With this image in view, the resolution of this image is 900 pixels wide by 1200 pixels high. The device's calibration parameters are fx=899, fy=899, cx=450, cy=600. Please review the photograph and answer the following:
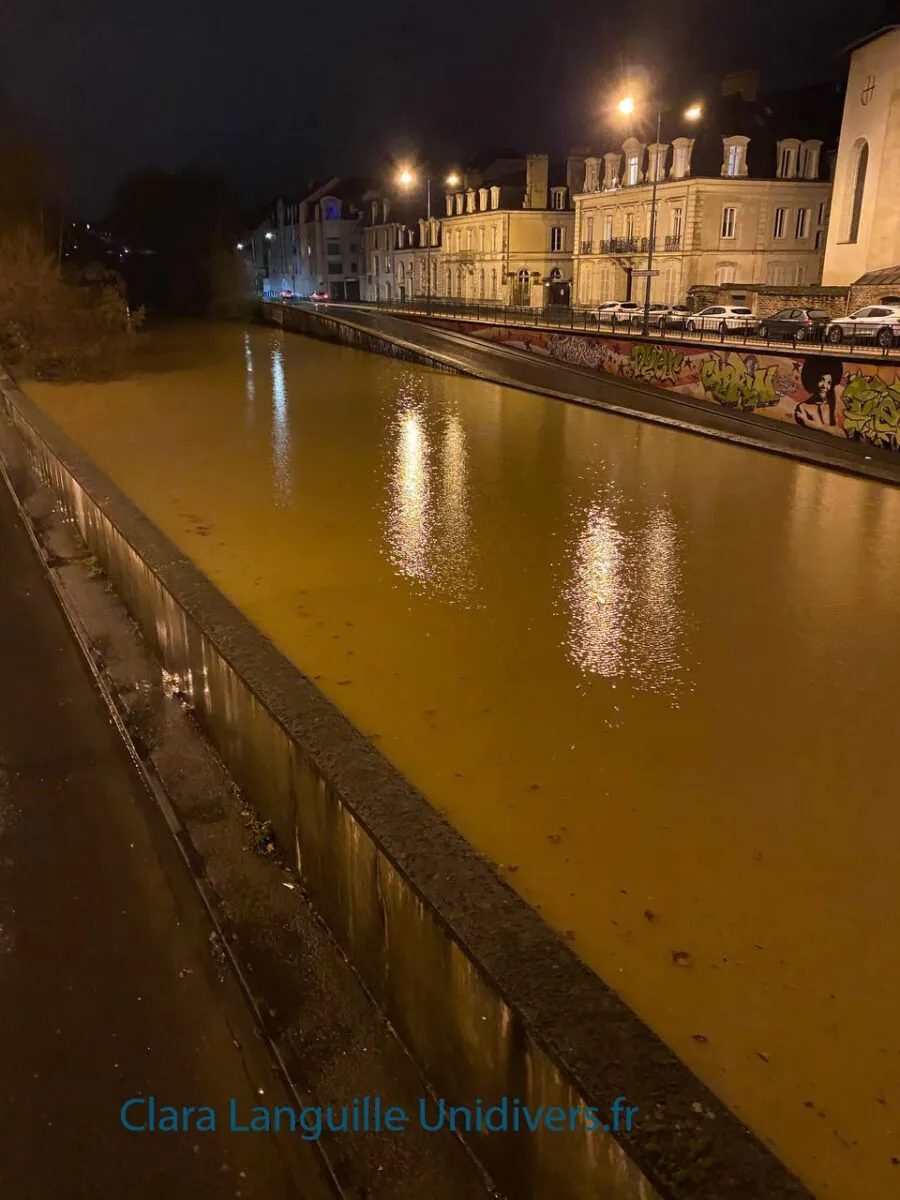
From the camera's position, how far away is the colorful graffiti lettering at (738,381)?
21641 millimetres

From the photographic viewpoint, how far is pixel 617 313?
41000 mm

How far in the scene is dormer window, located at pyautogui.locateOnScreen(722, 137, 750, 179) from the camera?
149ft

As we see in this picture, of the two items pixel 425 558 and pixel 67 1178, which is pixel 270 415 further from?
pixel 67 1178

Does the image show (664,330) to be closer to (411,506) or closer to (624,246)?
(624,246)

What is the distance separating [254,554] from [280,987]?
7004 mm

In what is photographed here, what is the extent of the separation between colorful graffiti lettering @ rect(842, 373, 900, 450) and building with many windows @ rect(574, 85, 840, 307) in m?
29.7

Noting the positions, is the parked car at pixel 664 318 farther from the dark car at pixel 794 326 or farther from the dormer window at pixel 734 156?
the dormer window at pixel 734 156

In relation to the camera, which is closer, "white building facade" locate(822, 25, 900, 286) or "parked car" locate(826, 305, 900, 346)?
"parked car" locate(826, 305, 900, 346)

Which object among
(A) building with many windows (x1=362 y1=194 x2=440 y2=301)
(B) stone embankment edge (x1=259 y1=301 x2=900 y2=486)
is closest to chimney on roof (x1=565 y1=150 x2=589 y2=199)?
(A) building with many windows (x1=362 y1=194 x2=440 y2=301)

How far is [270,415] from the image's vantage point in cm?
2212

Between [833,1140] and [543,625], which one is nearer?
[833,1140]

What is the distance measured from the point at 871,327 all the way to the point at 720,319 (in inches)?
270

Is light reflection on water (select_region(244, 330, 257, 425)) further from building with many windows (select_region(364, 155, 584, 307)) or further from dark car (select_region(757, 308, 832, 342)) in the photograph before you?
building with many windows (select_region(364, 155, 584, 307))

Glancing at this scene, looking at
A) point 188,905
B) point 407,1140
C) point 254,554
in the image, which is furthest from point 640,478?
point 407,1140
